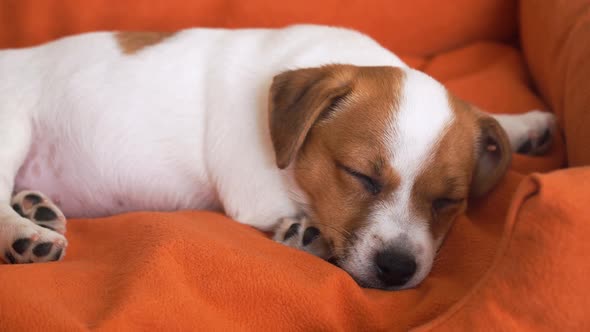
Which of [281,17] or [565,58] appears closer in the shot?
[565,58]

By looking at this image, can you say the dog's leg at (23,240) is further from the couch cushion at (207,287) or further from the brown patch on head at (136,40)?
the brown patch on head at (136,40)

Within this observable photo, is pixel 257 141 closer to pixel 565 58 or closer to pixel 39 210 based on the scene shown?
pixel 39 210

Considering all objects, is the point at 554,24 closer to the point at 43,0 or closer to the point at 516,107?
the point at 516,107

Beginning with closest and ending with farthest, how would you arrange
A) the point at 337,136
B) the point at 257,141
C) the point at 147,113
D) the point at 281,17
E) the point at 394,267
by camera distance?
1. the point at 394,267
2. the point at 337,136
3. the point at 257,141
4. the point at 147,113
5. the point at 281,17

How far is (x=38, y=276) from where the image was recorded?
1480 millimetres

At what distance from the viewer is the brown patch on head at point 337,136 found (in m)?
1.79

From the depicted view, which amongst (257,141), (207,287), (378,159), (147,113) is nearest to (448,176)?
(378,159)

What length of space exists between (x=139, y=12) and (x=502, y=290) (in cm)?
232

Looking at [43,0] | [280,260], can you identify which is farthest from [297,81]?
[43,0]

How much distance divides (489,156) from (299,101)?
2.41 feet

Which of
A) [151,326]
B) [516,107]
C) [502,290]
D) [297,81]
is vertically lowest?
[516,107]

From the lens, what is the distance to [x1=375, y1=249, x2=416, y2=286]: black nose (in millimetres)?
1657

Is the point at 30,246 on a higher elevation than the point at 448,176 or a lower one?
lower

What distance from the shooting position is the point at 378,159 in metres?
1.77
